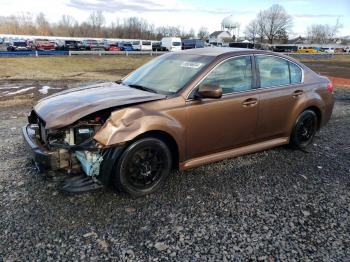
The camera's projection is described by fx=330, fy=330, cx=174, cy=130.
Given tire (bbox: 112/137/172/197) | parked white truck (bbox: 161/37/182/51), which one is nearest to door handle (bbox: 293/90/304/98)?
tire (bbox: 112/137/172/197)

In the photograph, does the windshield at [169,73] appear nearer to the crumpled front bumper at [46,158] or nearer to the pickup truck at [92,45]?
the crumpled front bumper at [46,158]

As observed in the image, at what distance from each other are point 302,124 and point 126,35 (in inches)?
4417

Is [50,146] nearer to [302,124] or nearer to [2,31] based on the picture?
[302,124]

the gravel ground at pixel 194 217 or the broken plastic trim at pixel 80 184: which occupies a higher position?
the broken plastic trim at pixel 80 184

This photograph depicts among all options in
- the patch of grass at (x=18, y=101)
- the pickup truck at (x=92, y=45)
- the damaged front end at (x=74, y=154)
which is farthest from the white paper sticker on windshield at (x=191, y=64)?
the pickup truck at (x=92, y=45)

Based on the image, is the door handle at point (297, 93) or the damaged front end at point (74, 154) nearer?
the damaged front end at point (74, 154)

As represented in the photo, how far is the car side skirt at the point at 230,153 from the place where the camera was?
416 cm

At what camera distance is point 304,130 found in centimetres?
552

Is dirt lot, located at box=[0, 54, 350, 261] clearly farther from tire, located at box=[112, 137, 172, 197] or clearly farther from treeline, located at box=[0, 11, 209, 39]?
treeline, located at box=[0, 11, 209, 39]

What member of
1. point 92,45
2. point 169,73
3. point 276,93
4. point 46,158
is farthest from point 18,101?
point 92,45

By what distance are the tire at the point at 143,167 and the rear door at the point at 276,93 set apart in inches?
64.1

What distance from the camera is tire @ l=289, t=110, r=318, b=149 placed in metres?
5.32

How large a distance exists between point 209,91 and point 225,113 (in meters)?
0.51

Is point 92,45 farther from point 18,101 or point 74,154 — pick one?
point 74,154
